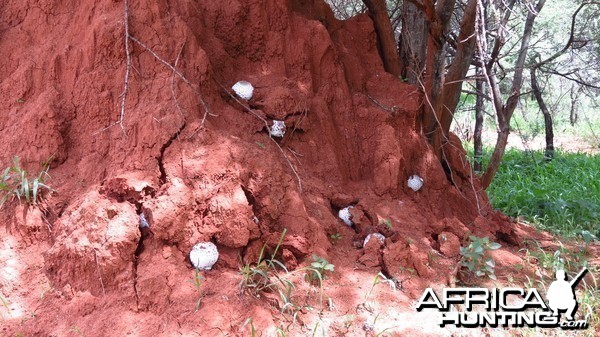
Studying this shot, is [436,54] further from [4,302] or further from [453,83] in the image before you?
[4,302]

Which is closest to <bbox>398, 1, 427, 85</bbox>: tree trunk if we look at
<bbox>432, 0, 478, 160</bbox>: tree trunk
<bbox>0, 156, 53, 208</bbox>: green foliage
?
<bbox>432, 0, 478, 160</bbox>: tree trunk

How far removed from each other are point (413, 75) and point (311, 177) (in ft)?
5.27

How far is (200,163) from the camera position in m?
3.27

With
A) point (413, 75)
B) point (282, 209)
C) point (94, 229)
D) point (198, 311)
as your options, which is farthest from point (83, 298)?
point (413, 75)

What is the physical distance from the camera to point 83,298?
2.93 m

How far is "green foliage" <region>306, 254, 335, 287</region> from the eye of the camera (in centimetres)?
315

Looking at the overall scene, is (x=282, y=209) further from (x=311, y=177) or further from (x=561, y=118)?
(x=561, y=118)

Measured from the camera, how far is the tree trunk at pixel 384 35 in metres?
4.64

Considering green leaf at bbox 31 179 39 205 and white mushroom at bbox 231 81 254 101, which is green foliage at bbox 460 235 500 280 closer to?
white mushroom at bbox 231 81 254 101

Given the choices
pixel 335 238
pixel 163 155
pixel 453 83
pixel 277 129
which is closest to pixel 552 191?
pixel 453 83

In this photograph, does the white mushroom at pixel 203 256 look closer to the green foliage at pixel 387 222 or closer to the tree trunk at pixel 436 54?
the green foliage at pixel 387 222

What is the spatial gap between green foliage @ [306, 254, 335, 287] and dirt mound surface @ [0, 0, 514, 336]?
0.08 m

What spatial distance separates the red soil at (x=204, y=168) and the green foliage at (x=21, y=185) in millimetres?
71

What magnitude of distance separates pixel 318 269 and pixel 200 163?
871 mm
